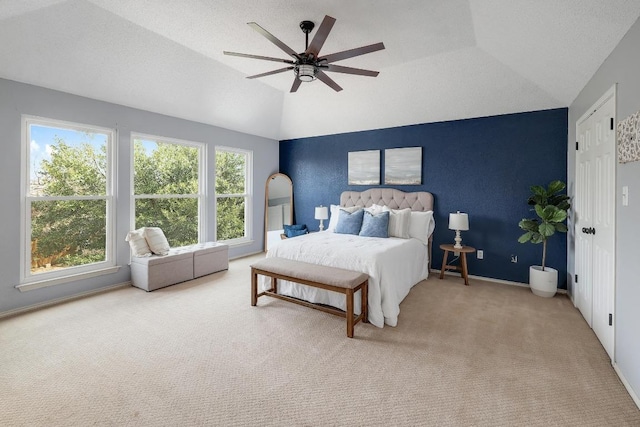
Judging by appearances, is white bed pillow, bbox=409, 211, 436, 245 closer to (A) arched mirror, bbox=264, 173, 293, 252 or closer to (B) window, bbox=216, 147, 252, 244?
(A) arched mirror, bbox=264, 173, 293, 252

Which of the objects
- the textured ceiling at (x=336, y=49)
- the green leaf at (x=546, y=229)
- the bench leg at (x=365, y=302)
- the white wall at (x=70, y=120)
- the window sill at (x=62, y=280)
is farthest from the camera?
the green leaf at (x=546, y=229)

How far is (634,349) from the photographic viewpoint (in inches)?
79.0

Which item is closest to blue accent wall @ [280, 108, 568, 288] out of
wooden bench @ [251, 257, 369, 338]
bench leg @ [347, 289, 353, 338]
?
wooden bench @ [251, 257, 369, 338]

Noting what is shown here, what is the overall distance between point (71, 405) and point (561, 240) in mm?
5445

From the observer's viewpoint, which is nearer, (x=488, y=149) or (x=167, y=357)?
(x=167, y=357)

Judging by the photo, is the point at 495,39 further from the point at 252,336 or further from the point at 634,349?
the point at 252,336

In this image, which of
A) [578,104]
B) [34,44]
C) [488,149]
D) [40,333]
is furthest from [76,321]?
[578,104]

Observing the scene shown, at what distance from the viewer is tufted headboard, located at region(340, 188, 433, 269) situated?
5.07 m

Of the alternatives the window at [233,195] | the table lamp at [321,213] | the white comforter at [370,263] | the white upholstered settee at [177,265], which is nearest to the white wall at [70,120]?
the window at [233,195]

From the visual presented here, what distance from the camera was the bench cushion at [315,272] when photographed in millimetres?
2877

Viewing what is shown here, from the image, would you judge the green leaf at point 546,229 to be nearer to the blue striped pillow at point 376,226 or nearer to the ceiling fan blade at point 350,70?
the blue striped pillow at point 376,226

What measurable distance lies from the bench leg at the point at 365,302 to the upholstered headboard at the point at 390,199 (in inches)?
98.1

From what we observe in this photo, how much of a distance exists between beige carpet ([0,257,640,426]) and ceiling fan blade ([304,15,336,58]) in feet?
8.32

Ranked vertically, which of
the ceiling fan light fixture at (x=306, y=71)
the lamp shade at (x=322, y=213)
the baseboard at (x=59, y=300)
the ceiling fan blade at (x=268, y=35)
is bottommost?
the baseboard at (x=59, y=300)
